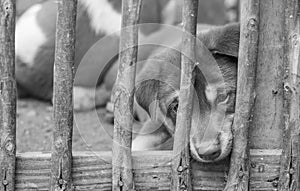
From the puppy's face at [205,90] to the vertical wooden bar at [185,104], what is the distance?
0.09m

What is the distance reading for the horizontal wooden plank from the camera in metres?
2.11

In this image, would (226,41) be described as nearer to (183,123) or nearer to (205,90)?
(205,90)

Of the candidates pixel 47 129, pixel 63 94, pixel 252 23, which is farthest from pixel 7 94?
pixel 47 129

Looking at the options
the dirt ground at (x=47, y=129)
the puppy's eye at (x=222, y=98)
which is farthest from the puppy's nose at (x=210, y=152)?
the dirt ground at (x=47, y=129)

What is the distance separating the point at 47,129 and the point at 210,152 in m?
1.71

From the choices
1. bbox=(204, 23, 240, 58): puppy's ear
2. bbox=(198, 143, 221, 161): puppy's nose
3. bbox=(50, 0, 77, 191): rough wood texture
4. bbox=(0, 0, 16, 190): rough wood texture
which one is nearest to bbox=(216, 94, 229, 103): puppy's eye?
bbox=(204, 23, 240, 58): puppy's ear

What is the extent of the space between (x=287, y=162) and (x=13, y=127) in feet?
3.25

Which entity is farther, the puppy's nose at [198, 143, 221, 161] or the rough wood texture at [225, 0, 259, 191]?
the puppy's nose at [198, 143, 221, 161]

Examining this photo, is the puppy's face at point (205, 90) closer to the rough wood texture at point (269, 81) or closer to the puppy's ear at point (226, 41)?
the puppy's ear at point (226, 41)

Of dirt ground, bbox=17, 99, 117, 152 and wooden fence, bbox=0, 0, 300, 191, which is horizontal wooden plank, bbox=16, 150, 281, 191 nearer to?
wooden fence, bbox=0, 0, 300, 191

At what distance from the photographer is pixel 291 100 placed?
6.91ft

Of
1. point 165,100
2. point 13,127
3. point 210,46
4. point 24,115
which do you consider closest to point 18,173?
point 13,127

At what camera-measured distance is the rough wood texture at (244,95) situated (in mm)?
2055

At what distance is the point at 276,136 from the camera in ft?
7.15
